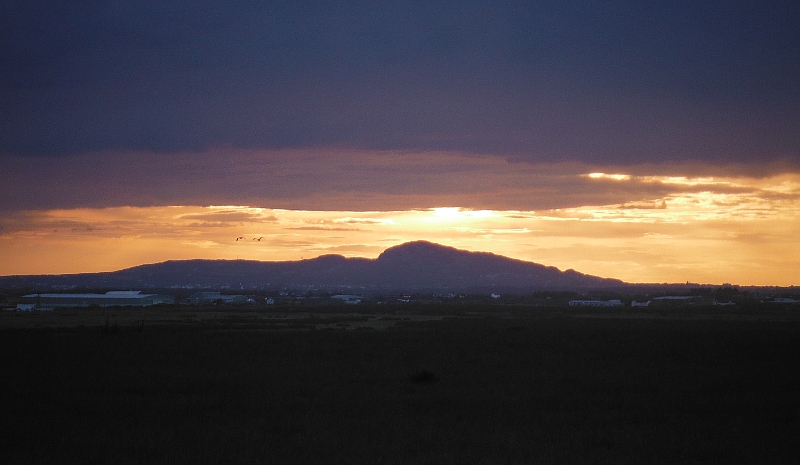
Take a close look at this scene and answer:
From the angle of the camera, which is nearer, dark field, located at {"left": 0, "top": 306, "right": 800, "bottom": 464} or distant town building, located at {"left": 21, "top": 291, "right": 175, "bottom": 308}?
dark field, located at {"left": 0, "top": 306, "right": 800, "bottom": 464}

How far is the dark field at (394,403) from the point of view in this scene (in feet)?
45.9

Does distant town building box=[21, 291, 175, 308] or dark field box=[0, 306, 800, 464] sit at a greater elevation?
distant town building box=[21, 291, 175, 308]

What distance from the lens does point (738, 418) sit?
17594 mm

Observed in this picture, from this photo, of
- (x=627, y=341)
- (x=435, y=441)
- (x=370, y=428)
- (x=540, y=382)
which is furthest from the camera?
(x=627, y=341)

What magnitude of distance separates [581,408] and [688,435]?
13.0 ft

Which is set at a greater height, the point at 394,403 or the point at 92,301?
the point at 92,301

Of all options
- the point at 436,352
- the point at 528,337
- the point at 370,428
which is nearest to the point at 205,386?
the point at 370,428

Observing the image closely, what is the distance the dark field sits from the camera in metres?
14.0

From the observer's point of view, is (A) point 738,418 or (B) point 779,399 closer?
(A) point 738,418

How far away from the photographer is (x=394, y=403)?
770 inches

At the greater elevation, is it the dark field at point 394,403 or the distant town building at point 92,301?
the distant town building at point 92,301

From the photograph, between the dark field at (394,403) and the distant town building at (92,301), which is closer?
→ the dark field at (394,403)

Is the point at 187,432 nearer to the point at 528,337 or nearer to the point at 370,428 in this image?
the point at 370,428

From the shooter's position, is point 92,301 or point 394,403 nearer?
point 394,403
